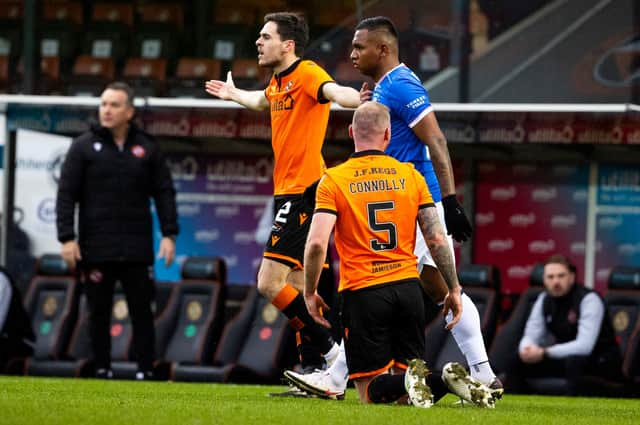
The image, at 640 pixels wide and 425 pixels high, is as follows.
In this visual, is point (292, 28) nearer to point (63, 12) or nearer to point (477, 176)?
point (477, 176)

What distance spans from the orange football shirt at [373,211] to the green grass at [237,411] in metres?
0.68

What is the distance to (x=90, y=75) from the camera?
17.2m

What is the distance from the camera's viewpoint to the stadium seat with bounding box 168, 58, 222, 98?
16.3 m

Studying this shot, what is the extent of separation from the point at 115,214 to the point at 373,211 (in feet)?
14.6

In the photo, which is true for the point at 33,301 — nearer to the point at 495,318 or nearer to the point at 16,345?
the point at 16,345

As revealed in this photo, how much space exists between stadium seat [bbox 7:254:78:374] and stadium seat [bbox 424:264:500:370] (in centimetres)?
369

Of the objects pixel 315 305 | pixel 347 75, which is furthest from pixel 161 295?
pixel 315 305

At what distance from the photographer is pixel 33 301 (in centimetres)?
1678

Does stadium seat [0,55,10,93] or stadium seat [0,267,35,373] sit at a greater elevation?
stadium seat [0,55,10,93]

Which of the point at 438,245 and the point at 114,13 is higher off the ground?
the point at 114,13

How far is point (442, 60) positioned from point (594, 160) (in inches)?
93.2

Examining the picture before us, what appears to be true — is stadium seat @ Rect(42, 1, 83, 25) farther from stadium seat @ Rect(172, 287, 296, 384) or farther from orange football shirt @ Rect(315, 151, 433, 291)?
orange football shirt @ Rect(315, 151, 433, 291)

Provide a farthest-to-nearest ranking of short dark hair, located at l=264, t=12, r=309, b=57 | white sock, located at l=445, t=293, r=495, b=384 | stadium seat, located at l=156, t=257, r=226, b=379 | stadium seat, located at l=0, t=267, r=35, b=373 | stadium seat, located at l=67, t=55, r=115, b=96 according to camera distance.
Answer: stadium seat, located at l=67, t=55, r=115, b=96 < stadium seat, located at l=156, t=257, r=226, b=379 < stadium seat, located at l=0, t=267, r=35, b=373 < short dark hair, located at l=264, t=12, r=309, b=57 < white sock, located at l=445, t=293, r=495, b=384

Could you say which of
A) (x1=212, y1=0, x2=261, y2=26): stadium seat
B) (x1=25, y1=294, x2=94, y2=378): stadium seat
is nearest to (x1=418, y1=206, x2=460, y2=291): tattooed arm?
(x1=25, y1=294, x2=94, y2=378): stadium seat
